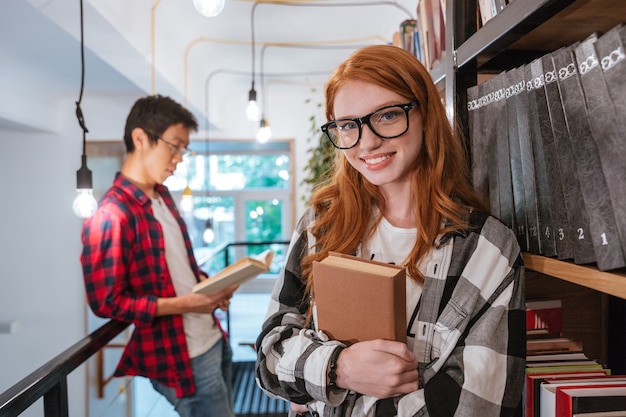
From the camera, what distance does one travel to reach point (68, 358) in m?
1.08

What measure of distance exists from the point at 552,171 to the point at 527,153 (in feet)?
0.20

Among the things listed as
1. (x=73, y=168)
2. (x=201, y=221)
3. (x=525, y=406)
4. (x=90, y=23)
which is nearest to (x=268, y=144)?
(x=201, y=221)

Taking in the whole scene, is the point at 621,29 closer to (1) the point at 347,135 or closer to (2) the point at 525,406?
(1) the point at 347,135

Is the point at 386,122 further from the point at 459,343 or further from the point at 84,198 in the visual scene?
the point at 84,198

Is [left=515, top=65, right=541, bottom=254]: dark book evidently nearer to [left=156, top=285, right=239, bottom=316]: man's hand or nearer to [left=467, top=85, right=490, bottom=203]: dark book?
[left=467, top=85, right=490, bottom=203]: dark book

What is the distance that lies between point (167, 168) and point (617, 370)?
59.6 inches

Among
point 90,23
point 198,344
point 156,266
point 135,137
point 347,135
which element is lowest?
point 198,344

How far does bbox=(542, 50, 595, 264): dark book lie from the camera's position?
0.62 m

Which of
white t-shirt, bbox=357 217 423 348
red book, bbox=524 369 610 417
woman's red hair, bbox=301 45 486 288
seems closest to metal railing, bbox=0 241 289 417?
woman's red hair, bbox=301 45 486 288

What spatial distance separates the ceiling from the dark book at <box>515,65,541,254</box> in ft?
4.77

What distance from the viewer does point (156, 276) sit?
1619 millimetres

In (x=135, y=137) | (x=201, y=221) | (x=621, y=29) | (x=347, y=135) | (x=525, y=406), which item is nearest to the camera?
(x=621, y=29)

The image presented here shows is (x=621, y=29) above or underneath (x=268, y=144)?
underneath

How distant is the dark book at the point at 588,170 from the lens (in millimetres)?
560
